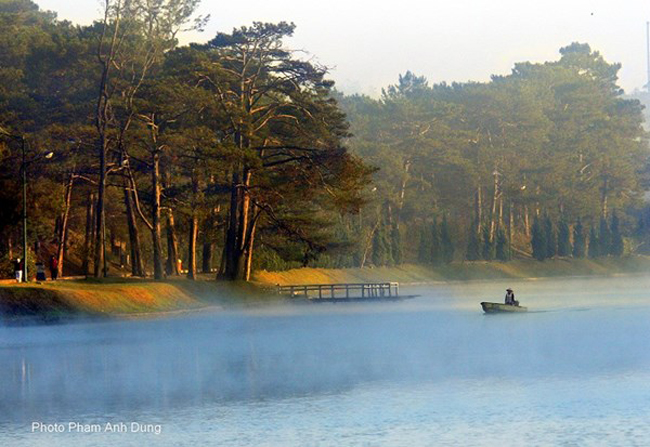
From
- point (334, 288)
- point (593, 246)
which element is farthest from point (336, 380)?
point (593, 246)

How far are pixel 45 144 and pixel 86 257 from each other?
10.1 meters

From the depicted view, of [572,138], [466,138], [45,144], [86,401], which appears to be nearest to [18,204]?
[45,144]

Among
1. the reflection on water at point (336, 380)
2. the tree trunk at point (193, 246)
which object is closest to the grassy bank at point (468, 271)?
the tree trunk at point (193, 246)

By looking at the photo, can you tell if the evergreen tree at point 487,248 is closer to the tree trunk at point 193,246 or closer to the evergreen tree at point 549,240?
the evergreen tree at point 549,240

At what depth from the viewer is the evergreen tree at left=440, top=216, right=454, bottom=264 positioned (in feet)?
425

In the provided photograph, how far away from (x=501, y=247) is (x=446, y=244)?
33.1 feet

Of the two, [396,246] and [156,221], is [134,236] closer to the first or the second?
[156,221]

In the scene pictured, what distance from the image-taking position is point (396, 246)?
125 m

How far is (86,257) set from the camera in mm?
85375

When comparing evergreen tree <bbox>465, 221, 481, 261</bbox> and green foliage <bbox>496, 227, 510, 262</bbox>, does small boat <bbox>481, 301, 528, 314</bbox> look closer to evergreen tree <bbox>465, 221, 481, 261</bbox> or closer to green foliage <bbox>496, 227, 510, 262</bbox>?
evergreen tree <bbox>465, 221, 481, 261</bbox>

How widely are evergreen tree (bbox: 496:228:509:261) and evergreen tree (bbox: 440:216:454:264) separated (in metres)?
8.08

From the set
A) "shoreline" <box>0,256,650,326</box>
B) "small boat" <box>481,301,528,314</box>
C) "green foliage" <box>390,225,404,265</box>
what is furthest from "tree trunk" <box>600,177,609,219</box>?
"small boat" <box>481,301,528,314</box>

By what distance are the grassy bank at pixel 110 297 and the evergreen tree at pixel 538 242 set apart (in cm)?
6367

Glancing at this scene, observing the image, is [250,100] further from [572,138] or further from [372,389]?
[572,138]
